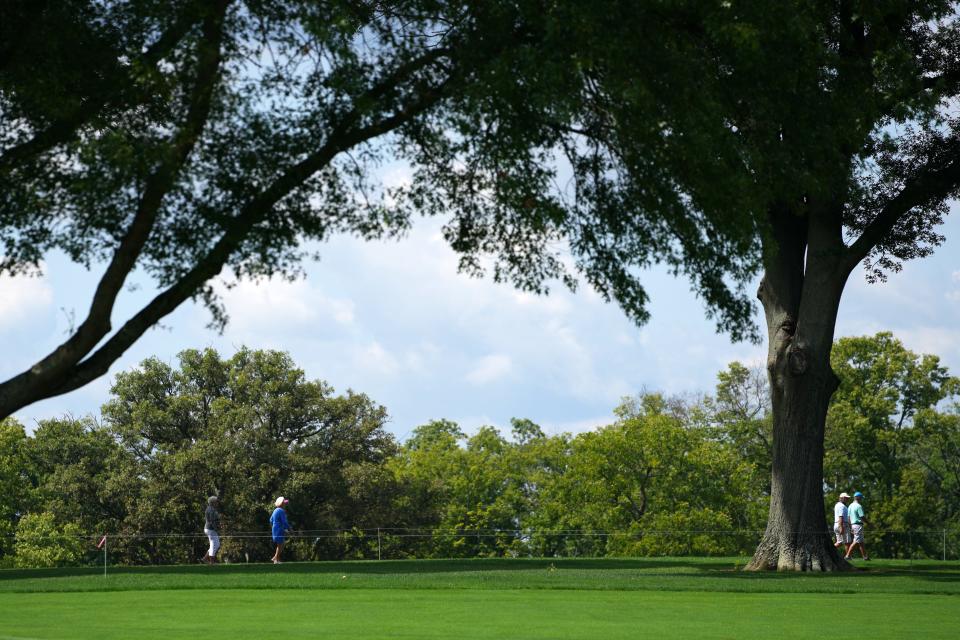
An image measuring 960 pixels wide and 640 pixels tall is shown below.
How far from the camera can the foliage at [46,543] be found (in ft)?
172

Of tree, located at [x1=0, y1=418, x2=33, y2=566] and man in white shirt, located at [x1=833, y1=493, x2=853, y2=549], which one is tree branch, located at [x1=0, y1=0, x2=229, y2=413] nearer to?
man in white shirt, located at [x1=833, y1=493, x2=853, y2=549]

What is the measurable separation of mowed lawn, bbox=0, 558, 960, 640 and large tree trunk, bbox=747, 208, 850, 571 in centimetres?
111

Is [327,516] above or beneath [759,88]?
beneath

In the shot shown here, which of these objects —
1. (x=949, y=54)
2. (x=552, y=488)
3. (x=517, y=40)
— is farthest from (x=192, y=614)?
(x=552, y=488)

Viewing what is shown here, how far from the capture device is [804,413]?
27250 millimetres

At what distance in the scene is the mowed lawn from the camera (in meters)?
13.1

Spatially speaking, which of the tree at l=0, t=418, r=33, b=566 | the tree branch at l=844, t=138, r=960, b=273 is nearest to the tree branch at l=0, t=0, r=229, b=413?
the tree branch at l=844, t=138, r=960, b=273

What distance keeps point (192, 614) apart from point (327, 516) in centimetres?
3627

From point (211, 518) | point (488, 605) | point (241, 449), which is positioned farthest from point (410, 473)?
point (488, 605)

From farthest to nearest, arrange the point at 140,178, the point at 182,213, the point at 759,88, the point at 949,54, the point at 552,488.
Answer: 1. the point at 552,488
2. the point at 949,54
3. the point at 759,88
4. the point at 182,213
5. the point at 140,178

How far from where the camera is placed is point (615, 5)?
527 inches

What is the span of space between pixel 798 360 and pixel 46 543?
121ft

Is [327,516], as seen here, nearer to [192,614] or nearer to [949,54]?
[949,54]

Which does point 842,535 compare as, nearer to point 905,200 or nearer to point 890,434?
point 905,200
